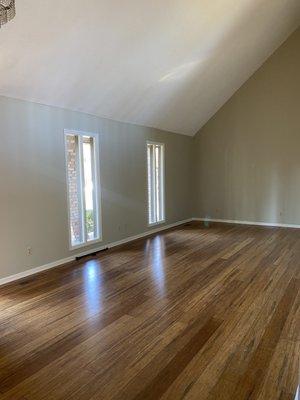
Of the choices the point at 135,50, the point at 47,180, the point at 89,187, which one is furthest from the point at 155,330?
the point at 135,50

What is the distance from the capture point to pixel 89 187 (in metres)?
5.20

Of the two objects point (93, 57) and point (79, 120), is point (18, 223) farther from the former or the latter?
point (93, 57)

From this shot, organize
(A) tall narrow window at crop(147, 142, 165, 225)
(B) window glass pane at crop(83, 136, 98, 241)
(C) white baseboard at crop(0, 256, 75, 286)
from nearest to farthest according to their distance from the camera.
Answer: (C) white baseboard at crop(0, 256, 75, 286) < (B) window glass pane at crop(83, 136, 98, 241) < (A) tall narrow window at crop(147, 142, 165, 225)

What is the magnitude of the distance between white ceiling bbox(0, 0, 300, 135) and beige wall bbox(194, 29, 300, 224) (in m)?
0.67

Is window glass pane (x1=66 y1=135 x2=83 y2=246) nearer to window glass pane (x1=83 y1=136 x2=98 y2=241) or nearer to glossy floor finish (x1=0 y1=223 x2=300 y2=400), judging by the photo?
window glass pane (x1=83 y1=136 x2=98 y2=241)

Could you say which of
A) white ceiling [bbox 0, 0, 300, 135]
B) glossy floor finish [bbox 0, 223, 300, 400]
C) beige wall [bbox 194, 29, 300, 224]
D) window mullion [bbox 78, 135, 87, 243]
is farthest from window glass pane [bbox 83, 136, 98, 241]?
beige wall [bbox 194, 29, 300, 224]

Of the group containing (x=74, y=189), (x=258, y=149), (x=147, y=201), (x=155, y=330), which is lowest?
(x=155, y=330)

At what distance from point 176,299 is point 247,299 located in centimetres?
75

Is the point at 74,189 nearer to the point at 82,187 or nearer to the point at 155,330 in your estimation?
the point at 82,187

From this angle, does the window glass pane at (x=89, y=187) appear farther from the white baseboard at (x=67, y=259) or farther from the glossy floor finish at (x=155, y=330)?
the glossy floor finish at (x=155, y=330)

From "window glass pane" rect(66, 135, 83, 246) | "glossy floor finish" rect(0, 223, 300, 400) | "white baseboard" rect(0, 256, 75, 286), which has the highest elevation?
"window glass pane" rect(66, 135, 83, 246)

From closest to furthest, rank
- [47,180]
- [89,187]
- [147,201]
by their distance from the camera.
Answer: [47,180] < [89,187] < [147,201]

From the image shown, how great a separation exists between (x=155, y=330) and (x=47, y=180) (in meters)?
2.71

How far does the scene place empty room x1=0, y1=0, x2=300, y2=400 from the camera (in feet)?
7.16
